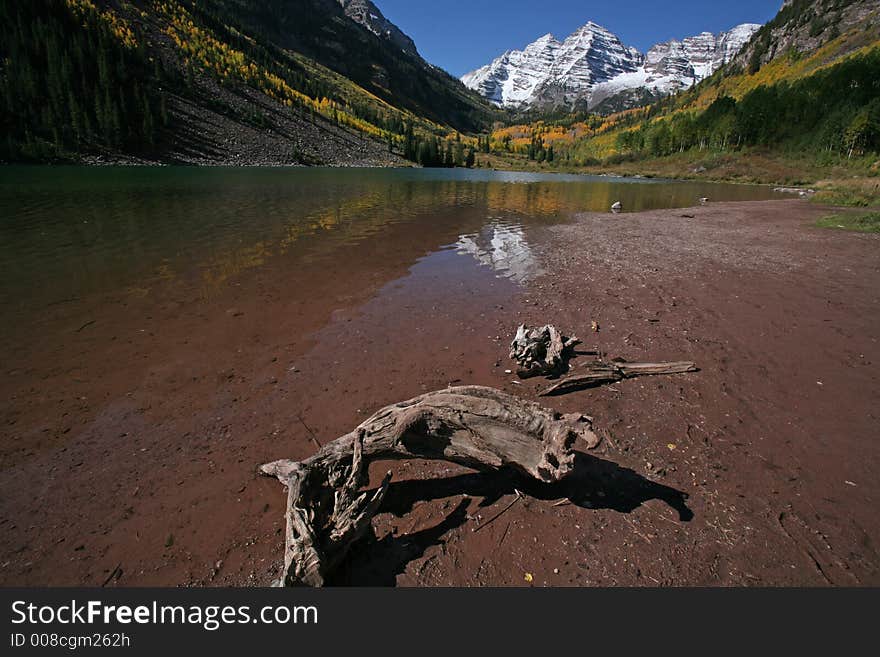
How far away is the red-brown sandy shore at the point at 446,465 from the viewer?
4023 millimetres

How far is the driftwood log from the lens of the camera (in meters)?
7.18

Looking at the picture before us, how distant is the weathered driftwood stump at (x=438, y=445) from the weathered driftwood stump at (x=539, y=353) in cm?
291

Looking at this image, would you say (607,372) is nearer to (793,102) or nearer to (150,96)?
(793,102)

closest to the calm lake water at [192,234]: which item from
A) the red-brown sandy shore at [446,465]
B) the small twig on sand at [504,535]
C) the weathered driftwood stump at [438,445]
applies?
the red-brown sandy shore at [446,465]

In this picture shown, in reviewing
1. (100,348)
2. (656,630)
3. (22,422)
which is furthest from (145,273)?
(656,630)

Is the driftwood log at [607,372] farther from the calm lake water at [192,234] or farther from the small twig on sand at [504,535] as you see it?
the calm lake water at [192,234]

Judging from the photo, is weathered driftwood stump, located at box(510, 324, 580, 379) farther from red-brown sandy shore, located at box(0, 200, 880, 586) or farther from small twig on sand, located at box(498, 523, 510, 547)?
small twig on sand, located at box(498, 523, 510, 547)

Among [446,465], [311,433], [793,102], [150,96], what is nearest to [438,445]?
[446,465]

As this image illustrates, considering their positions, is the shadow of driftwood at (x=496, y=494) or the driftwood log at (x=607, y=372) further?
the driftwood log at (x=607, y=372)

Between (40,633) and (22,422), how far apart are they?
4.54 m

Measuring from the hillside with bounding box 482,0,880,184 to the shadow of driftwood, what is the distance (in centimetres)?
9718

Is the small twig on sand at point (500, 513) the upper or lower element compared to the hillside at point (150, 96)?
lower

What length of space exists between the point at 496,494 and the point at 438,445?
1012 millimetres

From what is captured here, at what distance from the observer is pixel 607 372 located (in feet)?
24.3
